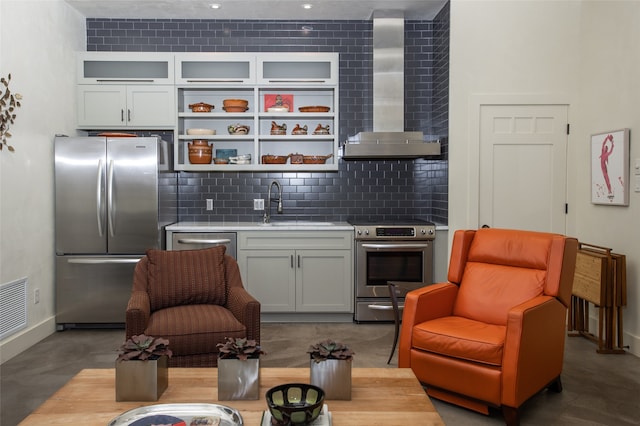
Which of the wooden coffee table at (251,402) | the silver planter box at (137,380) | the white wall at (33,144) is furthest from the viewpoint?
the white wall at (33,144)

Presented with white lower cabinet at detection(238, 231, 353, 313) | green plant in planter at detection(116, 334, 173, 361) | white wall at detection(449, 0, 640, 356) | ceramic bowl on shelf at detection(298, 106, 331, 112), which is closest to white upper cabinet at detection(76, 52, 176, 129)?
ceramic bowl on shelf at detection(298, 106, 331, 112)

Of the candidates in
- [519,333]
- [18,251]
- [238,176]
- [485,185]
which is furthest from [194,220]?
[519,333]

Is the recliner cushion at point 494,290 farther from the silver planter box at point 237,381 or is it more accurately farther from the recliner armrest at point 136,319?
the recliner armrest at point 136,319

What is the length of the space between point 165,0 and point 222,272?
287cm

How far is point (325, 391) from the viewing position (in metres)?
2.30

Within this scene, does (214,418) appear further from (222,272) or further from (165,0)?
(165,0)

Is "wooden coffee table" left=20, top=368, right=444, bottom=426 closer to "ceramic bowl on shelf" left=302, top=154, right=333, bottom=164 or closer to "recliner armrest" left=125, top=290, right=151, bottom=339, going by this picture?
"recliner armrest" left=125, top=290, right=151, bottom=339

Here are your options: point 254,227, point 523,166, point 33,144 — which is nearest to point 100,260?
point 33,144

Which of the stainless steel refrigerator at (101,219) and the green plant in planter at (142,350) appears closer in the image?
the green plant in planter at (142,350)

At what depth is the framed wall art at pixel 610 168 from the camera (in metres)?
4.42

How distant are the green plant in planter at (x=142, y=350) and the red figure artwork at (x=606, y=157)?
3.91 metres

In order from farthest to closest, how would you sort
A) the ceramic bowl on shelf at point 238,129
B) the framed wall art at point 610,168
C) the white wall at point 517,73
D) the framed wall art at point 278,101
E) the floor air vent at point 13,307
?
1. the framed wall art at point 278,101
2. the ceramic bowl on shelf at point 238,129
3. the white wall at point 517,73
4. the framed wall art at point 610,168
5. the floor air vent at point 13,307

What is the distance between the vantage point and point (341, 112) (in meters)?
5.91

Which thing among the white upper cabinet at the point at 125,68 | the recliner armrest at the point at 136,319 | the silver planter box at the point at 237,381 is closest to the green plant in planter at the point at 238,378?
the silver planter box at the point at 237,381
